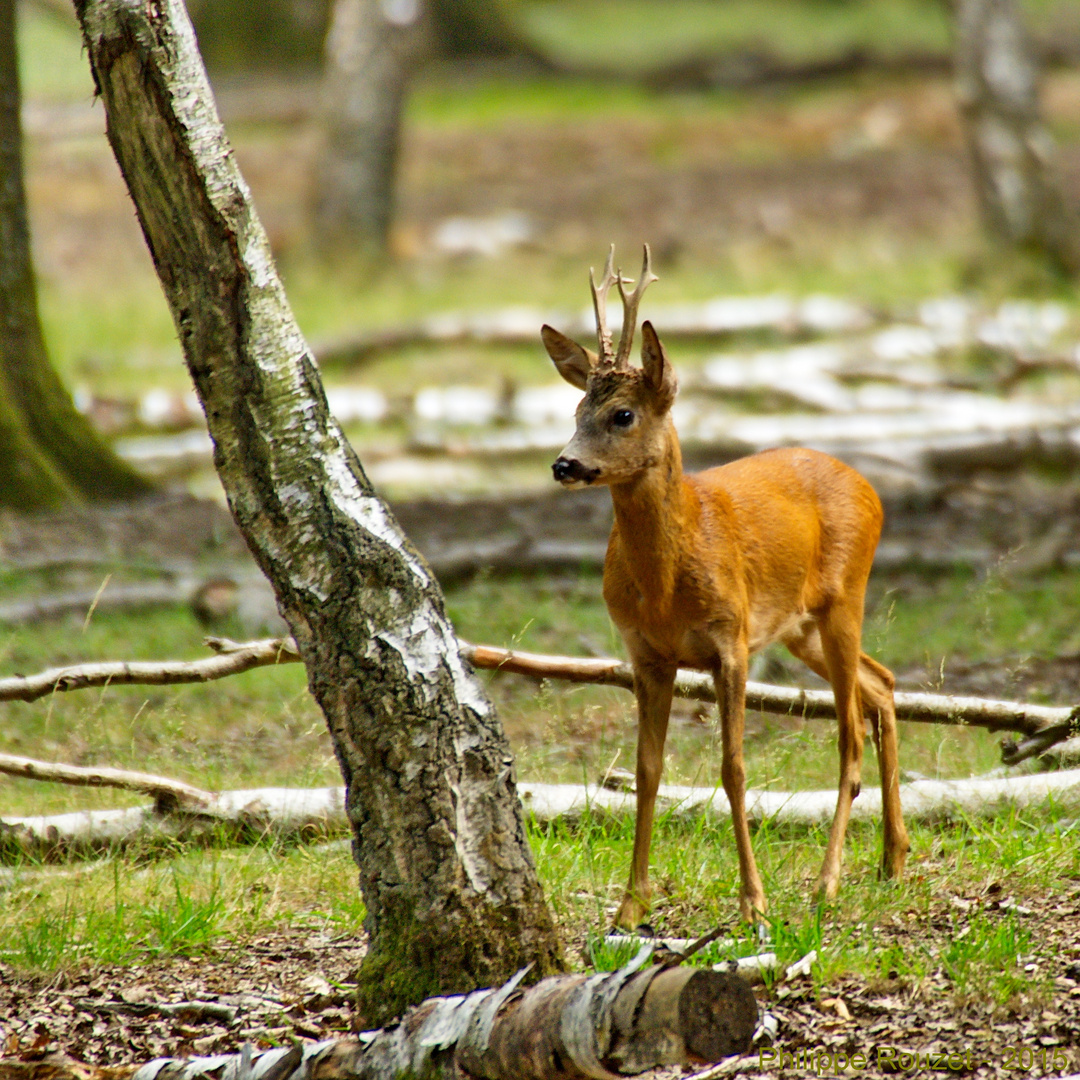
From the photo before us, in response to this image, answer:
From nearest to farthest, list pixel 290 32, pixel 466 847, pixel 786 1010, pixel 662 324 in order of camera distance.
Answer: pixel 466 847, pixel 786 1010, pixel 662 324, pixel 290 32

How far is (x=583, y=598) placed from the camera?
744 cm

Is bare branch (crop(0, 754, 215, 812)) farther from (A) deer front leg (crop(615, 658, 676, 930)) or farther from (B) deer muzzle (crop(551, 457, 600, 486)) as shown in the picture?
(B) deer muzzle (crop(551, 457, 600, 486))

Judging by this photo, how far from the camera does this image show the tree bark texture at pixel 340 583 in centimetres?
324

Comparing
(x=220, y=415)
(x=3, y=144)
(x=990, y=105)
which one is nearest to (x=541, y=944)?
(x=220, y=415)

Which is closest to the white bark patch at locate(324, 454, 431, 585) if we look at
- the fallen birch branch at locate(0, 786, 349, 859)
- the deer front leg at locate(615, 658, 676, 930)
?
the deer front leg at locate(615, 658, 676, 930)

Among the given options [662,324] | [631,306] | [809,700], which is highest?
[662,324]

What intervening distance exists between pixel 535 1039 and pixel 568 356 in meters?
1.78

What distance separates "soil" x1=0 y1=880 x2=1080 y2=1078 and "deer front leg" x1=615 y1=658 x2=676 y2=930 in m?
0.48

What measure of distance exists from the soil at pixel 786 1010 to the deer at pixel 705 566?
33cm

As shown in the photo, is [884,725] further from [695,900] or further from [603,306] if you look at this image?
[603,306]

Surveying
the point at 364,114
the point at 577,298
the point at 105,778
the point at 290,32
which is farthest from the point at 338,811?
the point at 290,32

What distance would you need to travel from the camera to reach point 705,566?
3.72 m

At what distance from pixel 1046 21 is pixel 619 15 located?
31.2ft

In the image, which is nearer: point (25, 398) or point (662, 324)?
point (25, 398)
